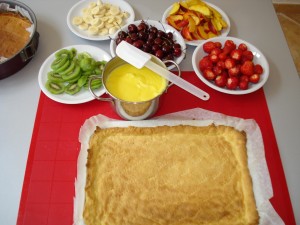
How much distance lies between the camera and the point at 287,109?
110 cm

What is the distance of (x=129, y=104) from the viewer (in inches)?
36.3

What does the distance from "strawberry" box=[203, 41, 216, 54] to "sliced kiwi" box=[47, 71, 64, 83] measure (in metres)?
0.55

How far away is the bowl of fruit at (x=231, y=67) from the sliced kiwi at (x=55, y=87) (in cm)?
49

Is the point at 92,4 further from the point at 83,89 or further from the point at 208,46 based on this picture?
the point at 208,46

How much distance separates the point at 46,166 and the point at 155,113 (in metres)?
0.40

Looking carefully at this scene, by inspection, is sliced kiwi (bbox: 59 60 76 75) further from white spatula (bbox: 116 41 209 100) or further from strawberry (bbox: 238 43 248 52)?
strawberry (bbox: 238 43 248 52)

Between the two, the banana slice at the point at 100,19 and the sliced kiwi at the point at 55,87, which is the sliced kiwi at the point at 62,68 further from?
the banana slice at the point at 100,19

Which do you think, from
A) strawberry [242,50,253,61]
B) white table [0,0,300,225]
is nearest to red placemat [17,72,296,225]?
white table [0,0,300,225]

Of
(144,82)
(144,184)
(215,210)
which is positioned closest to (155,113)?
(144,82)

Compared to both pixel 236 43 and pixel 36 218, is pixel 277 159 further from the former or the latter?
pixel 36 218

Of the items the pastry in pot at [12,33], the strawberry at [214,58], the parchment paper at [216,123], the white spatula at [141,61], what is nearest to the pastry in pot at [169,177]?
the parchment paper at [216,123]

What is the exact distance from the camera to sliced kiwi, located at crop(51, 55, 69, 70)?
1.10 metres

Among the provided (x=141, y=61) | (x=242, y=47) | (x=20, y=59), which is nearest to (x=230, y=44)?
(x=242, y=47)

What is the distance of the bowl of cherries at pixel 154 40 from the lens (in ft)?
3.65
